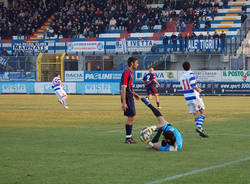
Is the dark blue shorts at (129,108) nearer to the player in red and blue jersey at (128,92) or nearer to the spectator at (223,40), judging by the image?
the player in red and blue jersey at (128,92)

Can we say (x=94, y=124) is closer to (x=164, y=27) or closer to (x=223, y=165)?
(x=223, y=165)

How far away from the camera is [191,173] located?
8.67 m

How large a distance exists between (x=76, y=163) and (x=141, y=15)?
45259 mm

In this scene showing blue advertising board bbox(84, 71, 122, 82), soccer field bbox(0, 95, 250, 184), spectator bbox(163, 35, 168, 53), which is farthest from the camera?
spectator bbox(163, 35, 168, 53)

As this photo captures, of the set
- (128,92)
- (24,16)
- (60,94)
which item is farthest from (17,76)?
(128,92)

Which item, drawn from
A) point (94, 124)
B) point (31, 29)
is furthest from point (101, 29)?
point (94, 124)

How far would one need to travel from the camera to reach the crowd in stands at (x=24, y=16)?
2303 inches

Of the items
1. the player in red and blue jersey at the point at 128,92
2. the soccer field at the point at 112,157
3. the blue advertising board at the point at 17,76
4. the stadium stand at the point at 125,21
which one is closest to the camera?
the soccer field at the point at 112,157

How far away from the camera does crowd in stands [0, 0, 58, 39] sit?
192ft

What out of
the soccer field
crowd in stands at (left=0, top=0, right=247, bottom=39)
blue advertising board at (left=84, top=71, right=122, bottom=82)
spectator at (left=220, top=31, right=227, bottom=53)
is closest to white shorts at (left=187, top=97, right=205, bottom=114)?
the soccer field

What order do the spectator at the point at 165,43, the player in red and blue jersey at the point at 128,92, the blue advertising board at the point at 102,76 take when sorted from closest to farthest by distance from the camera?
the player in red and blue jersey at the point at 128,92
the blue advertising board at the point at 102,76
the spectator at the point at 165,43

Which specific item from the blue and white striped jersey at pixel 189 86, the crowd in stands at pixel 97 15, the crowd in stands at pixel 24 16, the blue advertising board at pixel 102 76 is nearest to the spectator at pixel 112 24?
the crowd in stands at pixel 97 15

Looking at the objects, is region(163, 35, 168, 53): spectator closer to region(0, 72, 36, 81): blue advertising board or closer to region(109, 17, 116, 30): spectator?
region(109, 17, 116, 30): spectator

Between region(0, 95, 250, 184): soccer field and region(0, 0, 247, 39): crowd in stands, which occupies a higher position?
region(0, 0, 247, 39): crowd in stands
